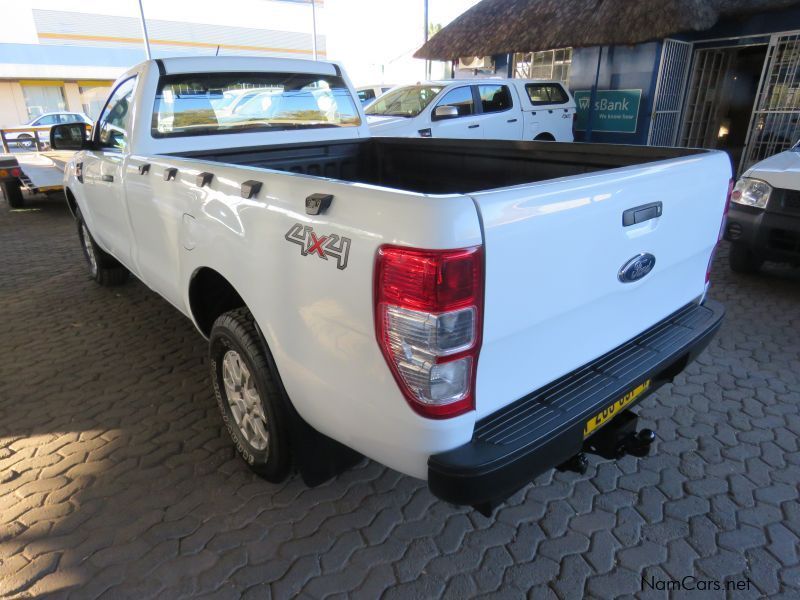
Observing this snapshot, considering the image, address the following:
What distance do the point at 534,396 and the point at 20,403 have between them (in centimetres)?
322

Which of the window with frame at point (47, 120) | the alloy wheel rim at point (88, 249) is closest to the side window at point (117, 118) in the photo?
the alloy wheel rim at point (88, 249)

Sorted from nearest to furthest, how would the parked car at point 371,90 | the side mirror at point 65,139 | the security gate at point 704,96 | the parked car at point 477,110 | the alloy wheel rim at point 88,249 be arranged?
the side mirror at point 65,139, the alloy wheel rim at point 88,249, the parked car at point 477,110, the security gate at point 704,96, the parked car at point 371,90

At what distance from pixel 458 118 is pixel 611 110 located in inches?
170

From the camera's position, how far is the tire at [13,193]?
964 centimetres

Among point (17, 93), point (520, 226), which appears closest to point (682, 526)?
point (520, 226)

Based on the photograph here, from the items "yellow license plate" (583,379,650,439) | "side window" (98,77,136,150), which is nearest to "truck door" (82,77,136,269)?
"side window" (98,77,136,150)

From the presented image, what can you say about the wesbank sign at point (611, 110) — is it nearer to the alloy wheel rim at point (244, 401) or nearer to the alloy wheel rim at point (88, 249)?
the alloy wheel rim at point (88, 249)

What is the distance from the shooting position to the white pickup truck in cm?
148

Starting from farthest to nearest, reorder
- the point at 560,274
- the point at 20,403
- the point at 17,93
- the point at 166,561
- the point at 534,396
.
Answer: the point at 17,93 < the point at 20,403 < the point at 166,561 < the point at 534,396 < the point at 560,274

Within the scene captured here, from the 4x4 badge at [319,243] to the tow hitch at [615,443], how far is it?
4.02 ft

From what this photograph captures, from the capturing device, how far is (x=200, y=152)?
3324 mm

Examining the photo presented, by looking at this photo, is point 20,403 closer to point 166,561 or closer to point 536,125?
point 166,561

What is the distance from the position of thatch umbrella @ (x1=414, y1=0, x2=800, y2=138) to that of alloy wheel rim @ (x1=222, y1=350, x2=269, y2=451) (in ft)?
32.1

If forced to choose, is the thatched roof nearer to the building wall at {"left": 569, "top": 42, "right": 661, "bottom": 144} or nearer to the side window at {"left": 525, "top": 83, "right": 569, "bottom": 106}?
the building wall at {"left": 569, "top": 42, "right": 661, "bottom": 144}
